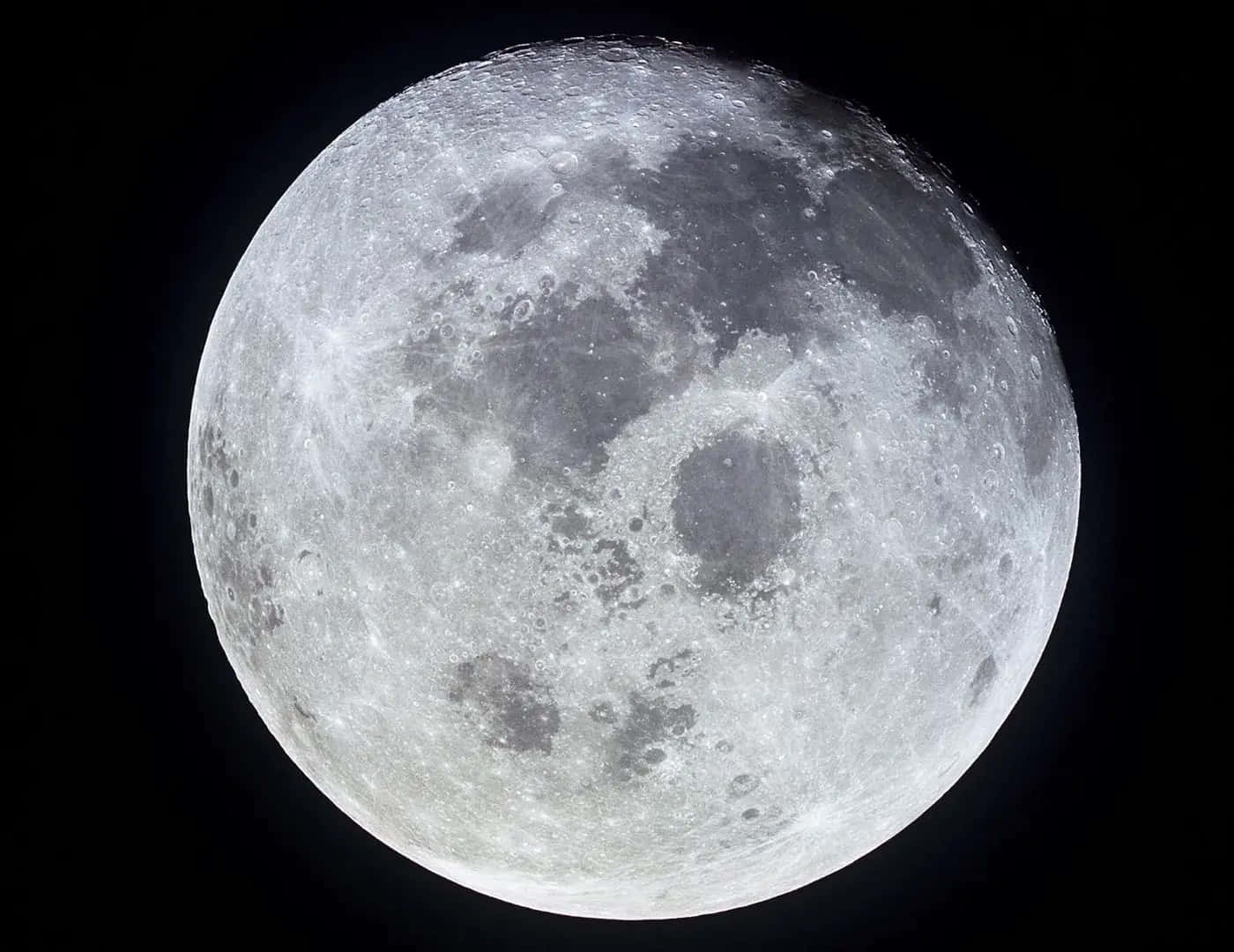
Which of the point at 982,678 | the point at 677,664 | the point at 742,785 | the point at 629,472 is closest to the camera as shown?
the point at 629,472

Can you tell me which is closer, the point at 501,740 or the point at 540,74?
the point at 501,740

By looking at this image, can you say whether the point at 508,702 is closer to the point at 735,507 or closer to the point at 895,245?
the point at 735,507

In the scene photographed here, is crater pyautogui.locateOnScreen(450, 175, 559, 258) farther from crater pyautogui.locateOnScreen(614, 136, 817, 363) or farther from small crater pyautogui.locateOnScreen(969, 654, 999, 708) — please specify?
small crater pyautogui.locateOnScreen(969, 654, 999, 708)

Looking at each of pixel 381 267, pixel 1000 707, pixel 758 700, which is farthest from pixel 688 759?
pixel 381 267

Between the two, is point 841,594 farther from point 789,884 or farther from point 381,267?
point 381,267

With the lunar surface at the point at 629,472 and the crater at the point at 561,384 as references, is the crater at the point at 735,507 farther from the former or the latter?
the crater at the point at 561,384

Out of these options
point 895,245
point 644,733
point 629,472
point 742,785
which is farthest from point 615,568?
point 895,245

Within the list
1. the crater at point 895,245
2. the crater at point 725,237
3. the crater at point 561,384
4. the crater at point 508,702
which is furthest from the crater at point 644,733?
the crater at point 895,245
